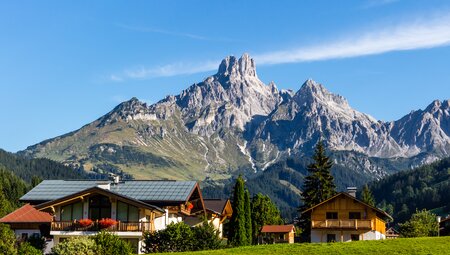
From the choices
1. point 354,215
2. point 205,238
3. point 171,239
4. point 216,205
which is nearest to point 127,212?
point 171,239

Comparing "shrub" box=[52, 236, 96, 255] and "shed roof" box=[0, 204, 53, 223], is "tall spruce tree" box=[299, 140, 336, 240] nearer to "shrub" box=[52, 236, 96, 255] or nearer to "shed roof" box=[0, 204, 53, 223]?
"shed roof" box=[0, 204, 53, 223]

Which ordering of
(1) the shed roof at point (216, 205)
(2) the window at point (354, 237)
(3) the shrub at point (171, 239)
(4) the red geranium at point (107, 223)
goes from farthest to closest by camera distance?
1. (1) the shed roof at point (216, 205)
2. (2) the window at point (354, 237)
3. (4) the red geranium at point (107, 223)
4. (3) the shrub at point (171, 239)

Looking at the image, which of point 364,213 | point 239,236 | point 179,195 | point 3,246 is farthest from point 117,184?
point 364,213

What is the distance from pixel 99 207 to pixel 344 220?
34170 mm

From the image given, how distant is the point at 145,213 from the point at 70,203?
7.70 meters

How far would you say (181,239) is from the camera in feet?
177

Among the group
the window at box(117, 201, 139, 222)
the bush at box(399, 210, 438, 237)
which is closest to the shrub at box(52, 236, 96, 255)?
the window at box(117, 201, 139, 222)

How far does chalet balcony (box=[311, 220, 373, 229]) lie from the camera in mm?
78631

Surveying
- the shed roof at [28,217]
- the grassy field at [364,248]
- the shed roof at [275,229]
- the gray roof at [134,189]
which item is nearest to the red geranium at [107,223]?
the gray roof at [134,189]

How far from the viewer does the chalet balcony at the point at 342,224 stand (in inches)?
3096

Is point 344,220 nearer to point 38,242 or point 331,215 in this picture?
point 331,215

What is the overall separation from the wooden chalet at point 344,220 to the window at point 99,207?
1238 inches

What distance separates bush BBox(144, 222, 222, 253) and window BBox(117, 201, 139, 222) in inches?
151

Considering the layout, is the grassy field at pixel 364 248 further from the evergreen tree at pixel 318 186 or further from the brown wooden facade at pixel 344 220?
the evergreen tree at pixel 318 186
